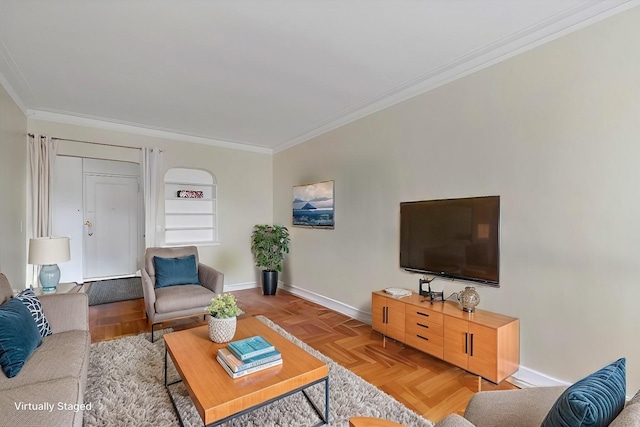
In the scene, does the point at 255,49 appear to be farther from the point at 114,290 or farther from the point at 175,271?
the point at 114,290

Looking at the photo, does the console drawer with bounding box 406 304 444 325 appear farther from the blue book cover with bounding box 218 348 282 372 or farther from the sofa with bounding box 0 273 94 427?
the sofa with bounding box 0 273 94 427

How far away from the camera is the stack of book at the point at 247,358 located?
5.61 ft

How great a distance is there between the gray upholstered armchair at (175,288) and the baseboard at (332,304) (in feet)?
5.07

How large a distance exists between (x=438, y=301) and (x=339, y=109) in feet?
8.38

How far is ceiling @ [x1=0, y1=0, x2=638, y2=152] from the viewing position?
2.04 m

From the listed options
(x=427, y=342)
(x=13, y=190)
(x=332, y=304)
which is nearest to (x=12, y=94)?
(x=13, y=190)

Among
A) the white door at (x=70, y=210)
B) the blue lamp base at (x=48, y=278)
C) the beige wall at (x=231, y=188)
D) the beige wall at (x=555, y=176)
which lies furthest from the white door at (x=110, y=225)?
the beige wall at (x=555, y=176)

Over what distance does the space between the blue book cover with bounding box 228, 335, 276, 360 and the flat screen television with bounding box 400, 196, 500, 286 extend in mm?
1804

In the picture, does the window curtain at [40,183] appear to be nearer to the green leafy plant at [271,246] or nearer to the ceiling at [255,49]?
the ceiling at [255,49]

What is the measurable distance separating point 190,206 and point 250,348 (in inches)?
167

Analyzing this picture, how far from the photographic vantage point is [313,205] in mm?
A: 4629

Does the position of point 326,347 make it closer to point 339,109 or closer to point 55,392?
point 55,392

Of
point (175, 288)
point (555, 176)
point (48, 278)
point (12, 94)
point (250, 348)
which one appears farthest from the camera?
point (175, 288)

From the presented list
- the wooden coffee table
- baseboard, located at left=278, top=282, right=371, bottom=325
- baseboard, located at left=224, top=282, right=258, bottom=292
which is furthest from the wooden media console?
baseboard, located at left=224, top=282, right=258, bottom=292
